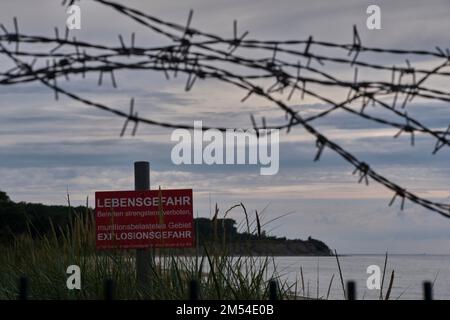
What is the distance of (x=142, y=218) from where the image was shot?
10.7 m

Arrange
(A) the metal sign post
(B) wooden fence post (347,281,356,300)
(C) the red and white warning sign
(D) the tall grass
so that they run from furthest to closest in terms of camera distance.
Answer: (C) the red and white warning sign → (A) the metal sign post → (D) the tall grass → (B) wooden fence post (347,281,356,300)

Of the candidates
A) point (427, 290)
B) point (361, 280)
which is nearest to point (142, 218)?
point (427, 290)

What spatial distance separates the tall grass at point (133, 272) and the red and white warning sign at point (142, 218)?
0.58 ft

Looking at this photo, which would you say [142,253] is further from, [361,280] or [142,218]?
[361,280]

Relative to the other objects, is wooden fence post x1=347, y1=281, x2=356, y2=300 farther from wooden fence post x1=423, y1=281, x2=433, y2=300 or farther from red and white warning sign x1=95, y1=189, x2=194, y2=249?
red and white warning sign x1=95, y1=189, x2=194, y2=249

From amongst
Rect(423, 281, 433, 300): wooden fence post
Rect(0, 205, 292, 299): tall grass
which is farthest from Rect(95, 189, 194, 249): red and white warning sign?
Rect(423, 281, 433, 300): wooden fence post

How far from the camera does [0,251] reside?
47.9 ft

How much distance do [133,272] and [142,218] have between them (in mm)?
1054

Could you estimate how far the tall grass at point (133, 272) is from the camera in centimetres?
809

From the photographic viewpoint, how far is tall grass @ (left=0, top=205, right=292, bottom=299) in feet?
26.6

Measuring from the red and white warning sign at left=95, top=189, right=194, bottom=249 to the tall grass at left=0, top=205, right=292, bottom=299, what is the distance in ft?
0.58

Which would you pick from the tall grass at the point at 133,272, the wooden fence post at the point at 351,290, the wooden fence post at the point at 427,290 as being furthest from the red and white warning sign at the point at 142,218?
the wooden fence post at the point at 427,290
